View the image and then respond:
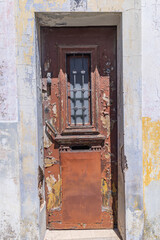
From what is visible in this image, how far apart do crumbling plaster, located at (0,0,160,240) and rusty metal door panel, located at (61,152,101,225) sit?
0.42m

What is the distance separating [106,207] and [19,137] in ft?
4.99

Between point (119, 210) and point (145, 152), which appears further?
point (119, 210)

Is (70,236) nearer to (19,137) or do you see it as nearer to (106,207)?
(106,207)

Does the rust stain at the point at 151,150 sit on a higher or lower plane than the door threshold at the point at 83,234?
higher

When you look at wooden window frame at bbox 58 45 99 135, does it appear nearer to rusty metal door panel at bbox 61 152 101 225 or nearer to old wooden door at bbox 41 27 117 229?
old wooden door at bbox 41 27 117 229

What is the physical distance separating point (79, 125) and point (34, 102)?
701mm

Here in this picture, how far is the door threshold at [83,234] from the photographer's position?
293 centimetres

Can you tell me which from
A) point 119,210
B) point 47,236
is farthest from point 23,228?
point 119,210

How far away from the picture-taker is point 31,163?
9.07ft

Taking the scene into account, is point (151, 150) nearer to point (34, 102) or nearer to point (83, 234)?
point (83, 234)

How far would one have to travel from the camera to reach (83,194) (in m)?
3.07

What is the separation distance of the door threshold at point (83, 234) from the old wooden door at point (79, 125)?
0.21ft

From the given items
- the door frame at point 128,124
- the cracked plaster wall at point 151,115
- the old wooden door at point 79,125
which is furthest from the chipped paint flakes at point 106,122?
the cracked plaster wall at point 151,115

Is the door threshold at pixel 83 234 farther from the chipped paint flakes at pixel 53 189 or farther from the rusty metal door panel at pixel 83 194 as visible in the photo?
the chipped paint flakes at pixel 53 189
